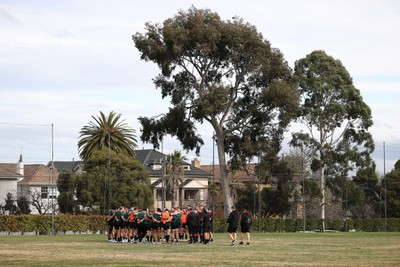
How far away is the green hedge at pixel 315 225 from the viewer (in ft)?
210

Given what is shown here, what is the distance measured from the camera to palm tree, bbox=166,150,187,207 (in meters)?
96.0

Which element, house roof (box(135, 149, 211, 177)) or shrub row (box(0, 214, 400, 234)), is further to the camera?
house roof (box(135, 149, 211, 177))

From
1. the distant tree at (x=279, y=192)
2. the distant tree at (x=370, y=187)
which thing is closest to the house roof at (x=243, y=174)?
the distant tree at (x=279, y=192)

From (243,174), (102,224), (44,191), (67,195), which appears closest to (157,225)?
(102,224)

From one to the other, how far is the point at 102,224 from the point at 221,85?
45.2 feet

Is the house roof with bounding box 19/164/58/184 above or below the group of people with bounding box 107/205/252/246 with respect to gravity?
above

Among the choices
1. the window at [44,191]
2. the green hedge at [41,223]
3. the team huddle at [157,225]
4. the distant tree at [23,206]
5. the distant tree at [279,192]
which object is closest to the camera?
the team huddle at [157,225]

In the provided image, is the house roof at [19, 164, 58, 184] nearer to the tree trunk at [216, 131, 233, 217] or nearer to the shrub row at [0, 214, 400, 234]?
the shrub row at [0, 214, 400, 234]

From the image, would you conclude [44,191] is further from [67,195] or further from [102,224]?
[102,224]

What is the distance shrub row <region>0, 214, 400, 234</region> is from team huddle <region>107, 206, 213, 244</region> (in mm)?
14112

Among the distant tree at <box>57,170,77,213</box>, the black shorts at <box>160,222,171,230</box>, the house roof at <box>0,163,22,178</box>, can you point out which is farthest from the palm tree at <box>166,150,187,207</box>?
the black shorts at <box>160,222,171,230</box>

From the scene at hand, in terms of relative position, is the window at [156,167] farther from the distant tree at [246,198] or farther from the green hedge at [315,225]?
the green hedge at [315,225]

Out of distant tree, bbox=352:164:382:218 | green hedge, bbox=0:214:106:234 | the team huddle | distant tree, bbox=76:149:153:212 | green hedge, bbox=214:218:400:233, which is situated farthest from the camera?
distant tree, bbox=352:164:382:218

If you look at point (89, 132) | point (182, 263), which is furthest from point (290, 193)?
point (182, 263)
